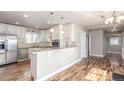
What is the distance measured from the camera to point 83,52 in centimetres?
667

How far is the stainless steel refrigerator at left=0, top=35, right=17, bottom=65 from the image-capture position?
457cm

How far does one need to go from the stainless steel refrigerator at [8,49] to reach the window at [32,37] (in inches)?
49.5

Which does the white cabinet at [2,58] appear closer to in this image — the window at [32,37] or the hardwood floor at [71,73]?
the hardwood floor at [71,73]

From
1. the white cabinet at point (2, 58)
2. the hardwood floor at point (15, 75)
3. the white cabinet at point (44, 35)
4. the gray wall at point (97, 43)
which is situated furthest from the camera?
the gray wall at point (97, 43)

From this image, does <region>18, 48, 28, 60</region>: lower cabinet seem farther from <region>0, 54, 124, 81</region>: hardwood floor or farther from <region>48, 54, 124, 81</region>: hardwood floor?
<region>48, 54, 124, 81</region>: hardwood floor

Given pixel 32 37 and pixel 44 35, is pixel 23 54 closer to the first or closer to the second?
pixel 32 37

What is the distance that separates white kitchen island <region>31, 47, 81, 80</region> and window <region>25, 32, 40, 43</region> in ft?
11.3

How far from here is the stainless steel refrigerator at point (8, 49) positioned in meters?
4.57


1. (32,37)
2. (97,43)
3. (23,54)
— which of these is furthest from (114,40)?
(23,54)

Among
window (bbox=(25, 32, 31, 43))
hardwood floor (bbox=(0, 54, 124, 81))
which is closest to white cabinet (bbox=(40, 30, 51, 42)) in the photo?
window (bbox=(25, 32, 31, 43))

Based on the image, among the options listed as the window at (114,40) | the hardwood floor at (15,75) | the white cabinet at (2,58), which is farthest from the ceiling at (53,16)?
the window at (114,40)

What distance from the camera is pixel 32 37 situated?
6805 millimetres
